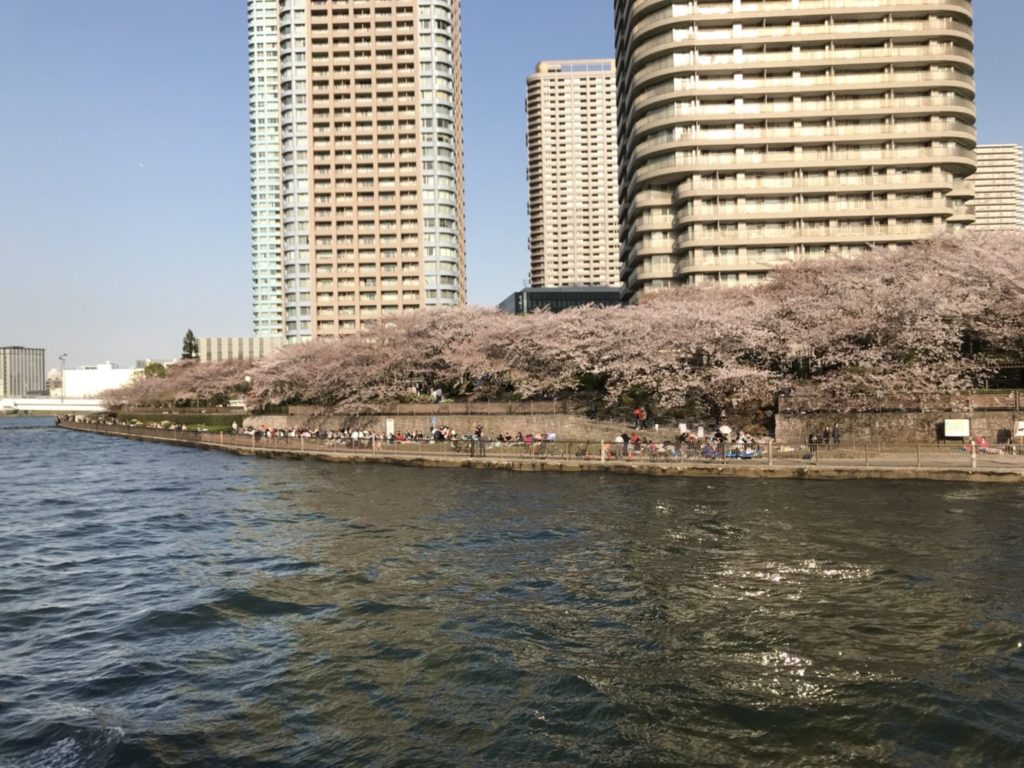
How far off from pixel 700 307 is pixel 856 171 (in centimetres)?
3653

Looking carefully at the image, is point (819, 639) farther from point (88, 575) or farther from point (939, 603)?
point (88, 575)

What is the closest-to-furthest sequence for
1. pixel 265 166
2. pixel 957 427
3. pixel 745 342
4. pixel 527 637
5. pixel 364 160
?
pixel 527 637 → pixel 957 427 → pixel 745 342 → pixel 364 160 → pixel 265 166

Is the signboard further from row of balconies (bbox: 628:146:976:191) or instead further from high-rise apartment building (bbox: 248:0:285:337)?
high-rise apartment building (bbox: 248:0:285:337)

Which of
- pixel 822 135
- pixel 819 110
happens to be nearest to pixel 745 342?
pixel 822 135

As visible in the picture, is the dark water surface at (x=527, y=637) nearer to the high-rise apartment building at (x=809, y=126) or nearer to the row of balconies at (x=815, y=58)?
the high-rise apartment building at (x=809, y=126)

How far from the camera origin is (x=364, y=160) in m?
120

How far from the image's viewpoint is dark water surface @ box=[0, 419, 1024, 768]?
10461mm

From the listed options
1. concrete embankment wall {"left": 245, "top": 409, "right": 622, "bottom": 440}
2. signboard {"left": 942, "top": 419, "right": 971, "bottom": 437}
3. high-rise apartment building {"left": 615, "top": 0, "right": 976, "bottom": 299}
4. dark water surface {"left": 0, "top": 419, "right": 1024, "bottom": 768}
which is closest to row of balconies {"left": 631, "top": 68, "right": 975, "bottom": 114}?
high-rise apartment building {"left": 615, "top": 0, "right": 976, "bottom": 299}

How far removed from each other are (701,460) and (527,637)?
24.9m

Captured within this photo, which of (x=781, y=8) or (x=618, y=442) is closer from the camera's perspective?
(x=618, y=442)

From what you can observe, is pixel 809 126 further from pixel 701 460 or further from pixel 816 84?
pixel 701 460

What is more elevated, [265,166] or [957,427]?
[265,166]

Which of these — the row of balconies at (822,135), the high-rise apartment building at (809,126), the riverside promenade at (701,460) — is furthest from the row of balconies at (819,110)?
the riverside promenade at (701,460)

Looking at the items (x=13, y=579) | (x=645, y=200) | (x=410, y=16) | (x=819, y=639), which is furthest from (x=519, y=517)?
(x=410, y=16)
